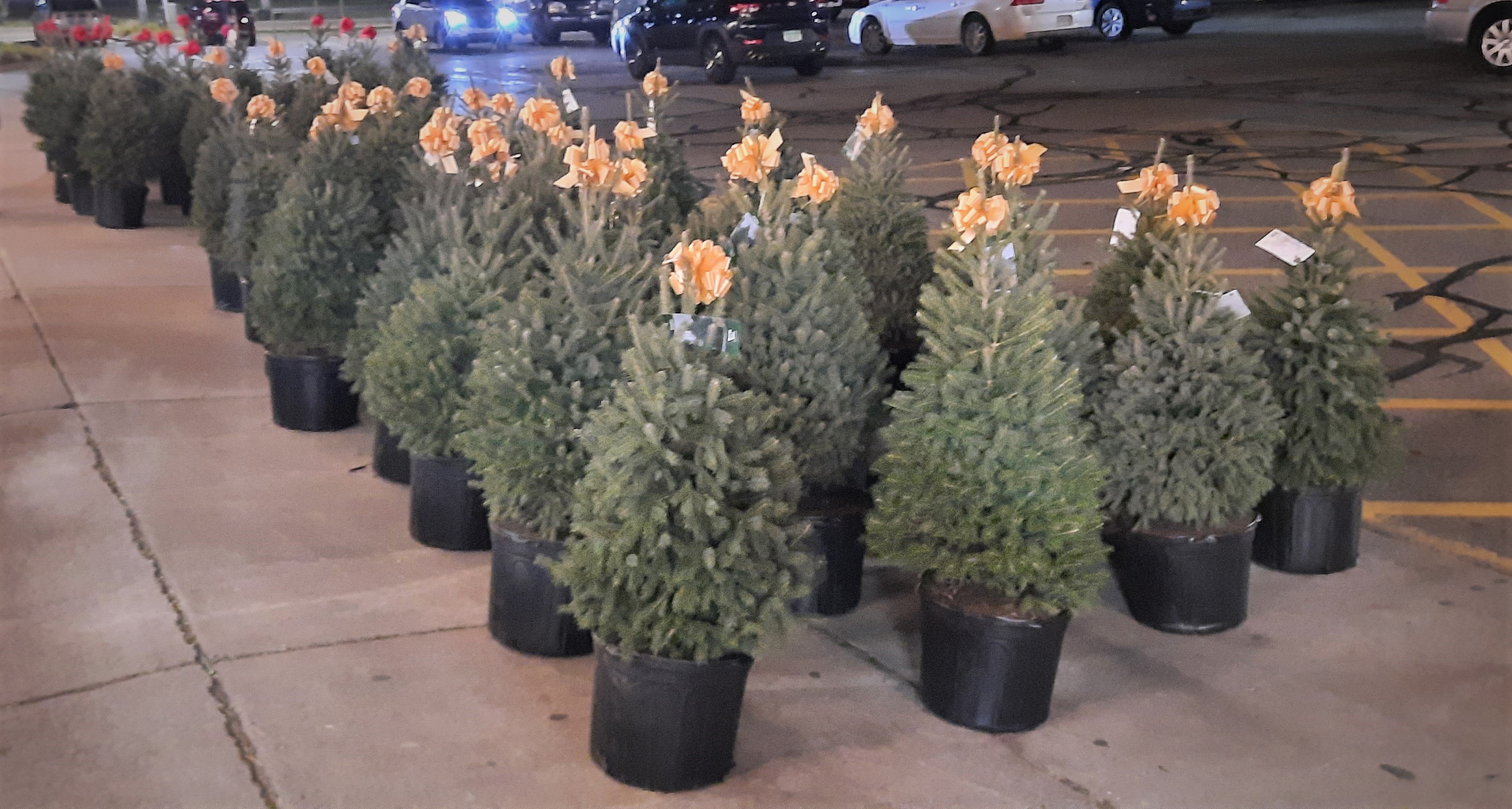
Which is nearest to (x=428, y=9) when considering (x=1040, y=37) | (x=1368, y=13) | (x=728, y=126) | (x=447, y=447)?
(x=1040, y=37)

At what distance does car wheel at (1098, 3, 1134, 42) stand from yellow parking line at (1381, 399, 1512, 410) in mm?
19533

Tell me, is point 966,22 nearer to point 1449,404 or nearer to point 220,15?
point 1449,404

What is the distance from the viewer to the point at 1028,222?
500 centimetres

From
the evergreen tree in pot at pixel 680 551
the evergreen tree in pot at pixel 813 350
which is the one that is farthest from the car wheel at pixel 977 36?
the evergreen tree in pot at pixel 680 551

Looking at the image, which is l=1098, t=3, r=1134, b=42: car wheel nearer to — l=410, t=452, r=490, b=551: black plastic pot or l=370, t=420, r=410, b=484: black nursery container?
l=370, t=420, r=410, b=484: black nursery container

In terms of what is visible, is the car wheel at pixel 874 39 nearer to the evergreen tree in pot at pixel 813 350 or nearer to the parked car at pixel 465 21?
the parked car at pixel 465 21

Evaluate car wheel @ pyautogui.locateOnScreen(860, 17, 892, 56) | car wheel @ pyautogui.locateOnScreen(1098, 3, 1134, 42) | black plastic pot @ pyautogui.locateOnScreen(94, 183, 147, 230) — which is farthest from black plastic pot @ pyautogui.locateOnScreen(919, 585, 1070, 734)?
car wheel @ pyautogui.locateOnScreen(1098, 3, 1134, 42)

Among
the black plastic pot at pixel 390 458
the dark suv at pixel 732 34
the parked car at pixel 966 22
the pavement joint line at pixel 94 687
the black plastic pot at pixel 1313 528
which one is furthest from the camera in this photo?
the parked car at pixel 966 22

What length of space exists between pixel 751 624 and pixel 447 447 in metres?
2.01

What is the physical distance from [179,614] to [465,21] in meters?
25.3

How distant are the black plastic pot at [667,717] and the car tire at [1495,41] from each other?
60.4ft

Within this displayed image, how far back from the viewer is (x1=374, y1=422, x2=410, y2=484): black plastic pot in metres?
6.24

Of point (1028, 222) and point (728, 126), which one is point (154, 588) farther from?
point (728, 126)

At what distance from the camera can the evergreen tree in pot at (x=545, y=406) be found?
4.41m
